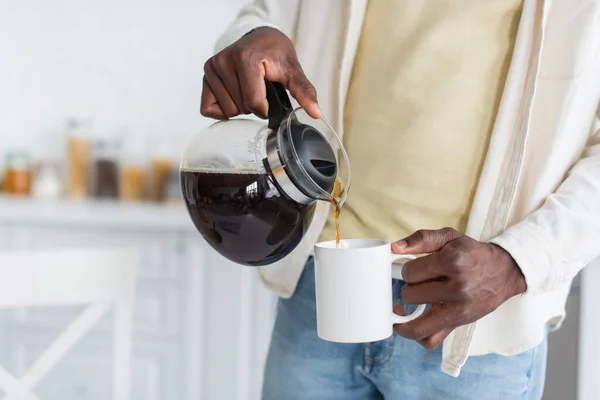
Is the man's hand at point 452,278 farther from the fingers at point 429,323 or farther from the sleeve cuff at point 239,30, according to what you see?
the sleeve cuff at point 239,30

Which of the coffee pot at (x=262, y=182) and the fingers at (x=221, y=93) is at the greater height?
the fingers at (x=221, y=93)

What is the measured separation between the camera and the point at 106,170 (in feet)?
6.91

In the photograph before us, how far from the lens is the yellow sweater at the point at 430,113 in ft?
2.63

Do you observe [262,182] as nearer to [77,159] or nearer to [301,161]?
[301,161]

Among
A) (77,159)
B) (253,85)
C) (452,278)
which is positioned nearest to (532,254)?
(452,278)

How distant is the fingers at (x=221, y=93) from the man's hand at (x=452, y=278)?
0.24 metres

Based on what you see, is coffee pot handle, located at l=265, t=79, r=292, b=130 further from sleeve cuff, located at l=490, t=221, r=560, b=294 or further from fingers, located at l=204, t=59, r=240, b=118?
sleeve cuff, located at l=490, t=221, r=560, b=294

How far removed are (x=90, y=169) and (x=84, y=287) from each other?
1044 mm

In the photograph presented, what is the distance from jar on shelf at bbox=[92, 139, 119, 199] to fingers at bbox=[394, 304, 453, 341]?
1.56 m

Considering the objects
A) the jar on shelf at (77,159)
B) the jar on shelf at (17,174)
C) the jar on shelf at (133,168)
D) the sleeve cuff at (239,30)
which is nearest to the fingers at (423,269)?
the sleeve cuff at (239,30)

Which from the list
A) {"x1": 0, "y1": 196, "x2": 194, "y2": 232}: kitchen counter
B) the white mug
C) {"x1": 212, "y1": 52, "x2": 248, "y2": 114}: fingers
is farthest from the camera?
{"x1": 0, "y1": 196, "x2": 194, "y2": 232}: kitchen counter

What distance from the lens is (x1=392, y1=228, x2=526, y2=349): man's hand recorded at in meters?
0.66

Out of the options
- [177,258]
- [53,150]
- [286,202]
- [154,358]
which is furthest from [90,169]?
[286,202]

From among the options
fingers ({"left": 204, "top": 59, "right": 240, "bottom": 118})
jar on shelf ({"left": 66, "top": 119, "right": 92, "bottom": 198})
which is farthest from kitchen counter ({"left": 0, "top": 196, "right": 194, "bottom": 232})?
fingers ({"left": 204, "top": 59, "right": 240, "bottom": 118})
